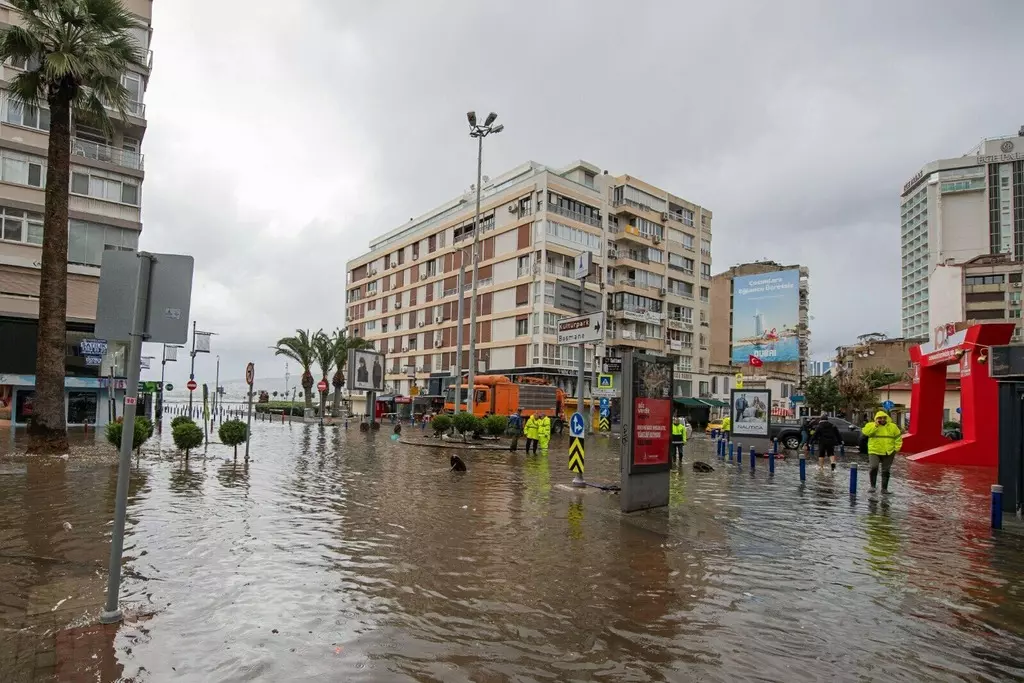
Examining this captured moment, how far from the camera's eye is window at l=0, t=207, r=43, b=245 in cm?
2773

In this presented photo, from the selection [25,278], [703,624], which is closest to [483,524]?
[703,624]

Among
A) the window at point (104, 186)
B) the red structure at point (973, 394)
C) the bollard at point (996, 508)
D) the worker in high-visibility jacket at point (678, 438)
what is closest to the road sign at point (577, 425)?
the bollard at point (996, 508)

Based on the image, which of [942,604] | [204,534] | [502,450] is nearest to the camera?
[942,604]

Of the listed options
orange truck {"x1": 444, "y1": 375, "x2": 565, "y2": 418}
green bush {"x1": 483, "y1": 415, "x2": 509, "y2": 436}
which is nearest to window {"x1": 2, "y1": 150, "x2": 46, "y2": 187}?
green bush {"x1": 483, "y1": 415, "x2": 509, "y2": 436}

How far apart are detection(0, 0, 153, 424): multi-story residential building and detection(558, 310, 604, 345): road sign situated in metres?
21.5

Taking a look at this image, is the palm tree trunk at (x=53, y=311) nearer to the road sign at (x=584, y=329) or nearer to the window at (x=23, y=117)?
the window at (x=23, y=117)

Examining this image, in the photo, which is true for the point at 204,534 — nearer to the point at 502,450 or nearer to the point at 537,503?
the point at 537,503

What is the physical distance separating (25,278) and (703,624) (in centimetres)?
3344

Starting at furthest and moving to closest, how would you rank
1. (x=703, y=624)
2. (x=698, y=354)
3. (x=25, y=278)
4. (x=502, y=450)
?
1. (x=698, y=354)
2. (x=25, y=278)
3. (x=502, y=450)
4. (x=703, y=624)

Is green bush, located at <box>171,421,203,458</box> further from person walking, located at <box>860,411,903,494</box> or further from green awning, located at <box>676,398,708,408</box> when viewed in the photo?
green awning, located at <box>676,398,708,408</box>

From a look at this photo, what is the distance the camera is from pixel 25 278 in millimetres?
28109

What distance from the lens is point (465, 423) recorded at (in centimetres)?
2767

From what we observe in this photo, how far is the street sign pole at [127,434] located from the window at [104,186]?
30703 millimetres

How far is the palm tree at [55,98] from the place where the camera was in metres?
17.6
